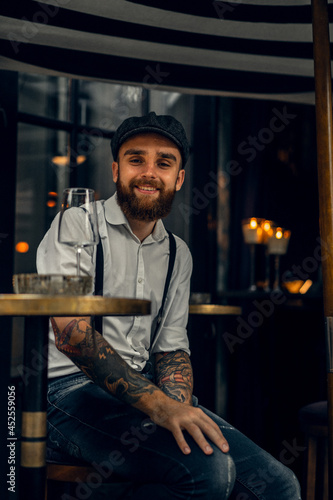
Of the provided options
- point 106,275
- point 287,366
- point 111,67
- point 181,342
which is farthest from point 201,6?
point 287,366

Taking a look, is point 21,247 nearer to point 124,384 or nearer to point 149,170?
point 149,170

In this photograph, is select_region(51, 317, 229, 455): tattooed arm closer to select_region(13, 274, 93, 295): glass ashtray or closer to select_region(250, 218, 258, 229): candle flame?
select_region(13, 274, 93, 295): glass ashtray

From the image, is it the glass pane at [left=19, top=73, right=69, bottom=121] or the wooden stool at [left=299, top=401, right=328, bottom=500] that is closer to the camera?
the wooden stool at [left=299, top=401, right=328, bottom=500]

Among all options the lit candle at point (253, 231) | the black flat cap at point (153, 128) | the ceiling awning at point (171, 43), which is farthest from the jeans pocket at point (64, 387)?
the lit candle at point (253, 231)

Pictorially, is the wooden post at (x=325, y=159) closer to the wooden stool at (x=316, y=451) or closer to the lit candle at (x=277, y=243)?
the wooden stool at (x=316, y=451)

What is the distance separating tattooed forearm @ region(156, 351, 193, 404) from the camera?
166cm

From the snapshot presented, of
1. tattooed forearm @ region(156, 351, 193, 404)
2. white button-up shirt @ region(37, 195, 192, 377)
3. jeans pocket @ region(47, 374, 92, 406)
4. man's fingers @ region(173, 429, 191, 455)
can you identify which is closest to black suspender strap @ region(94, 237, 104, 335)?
white button-up shirt @ region(37, 195, 192, 377)

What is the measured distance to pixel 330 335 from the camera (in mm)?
1321

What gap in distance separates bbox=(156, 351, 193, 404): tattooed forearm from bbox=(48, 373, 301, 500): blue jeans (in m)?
0.15

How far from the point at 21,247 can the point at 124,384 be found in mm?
1656

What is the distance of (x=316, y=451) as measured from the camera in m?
2.07

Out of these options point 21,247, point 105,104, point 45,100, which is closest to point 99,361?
point 21,247

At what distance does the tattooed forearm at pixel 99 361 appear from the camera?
4.64ft

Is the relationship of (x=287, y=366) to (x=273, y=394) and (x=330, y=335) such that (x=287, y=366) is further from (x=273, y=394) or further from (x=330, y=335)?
(x=330, y=335)
